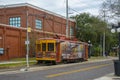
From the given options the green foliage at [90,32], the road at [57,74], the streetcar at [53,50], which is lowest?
the road at [57,74]

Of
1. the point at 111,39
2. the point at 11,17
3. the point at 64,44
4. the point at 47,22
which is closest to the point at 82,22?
the point at 111,39

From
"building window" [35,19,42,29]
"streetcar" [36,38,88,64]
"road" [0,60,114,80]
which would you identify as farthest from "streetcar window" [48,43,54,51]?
"building window" [35,19,42,29]

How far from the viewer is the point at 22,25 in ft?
187

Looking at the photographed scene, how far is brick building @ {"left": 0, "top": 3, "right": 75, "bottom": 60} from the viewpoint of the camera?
47.6 m

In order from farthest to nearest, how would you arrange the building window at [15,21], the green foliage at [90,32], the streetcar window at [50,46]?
1. the green foliage at [90,32]
2. the building window at [15,21]
3. the streetcar window at [50,46]

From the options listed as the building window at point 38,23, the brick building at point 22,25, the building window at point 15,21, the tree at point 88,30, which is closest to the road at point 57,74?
the brick building at point 22,25

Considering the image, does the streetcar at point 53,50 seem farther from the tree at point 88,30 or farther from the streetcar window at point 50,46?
the tree at point 88,30

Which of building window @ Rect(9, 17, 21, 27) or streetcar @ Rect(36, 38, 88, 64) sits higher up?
building window @ Rect(9, 17, 21, 27)

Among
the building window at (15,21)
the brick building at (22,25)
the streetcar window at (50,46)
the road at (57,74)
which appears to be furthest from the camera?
the building window at (15,21)

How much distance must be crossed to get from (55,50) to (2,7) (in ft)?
75.3

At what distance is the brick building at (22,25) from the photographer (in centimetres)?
4759

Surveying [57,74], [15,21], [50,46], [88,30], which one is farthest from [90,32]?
[57,74]

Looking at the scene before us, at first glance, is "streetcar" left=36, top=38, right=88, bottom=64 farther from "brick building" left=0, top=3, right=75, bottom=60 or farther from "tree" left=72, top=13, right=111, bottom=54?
"tree" left=72, top=13, right=111, bottom=54

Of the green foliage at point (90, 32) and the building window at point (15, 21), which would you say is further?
the green foliage at point (90, 32)
